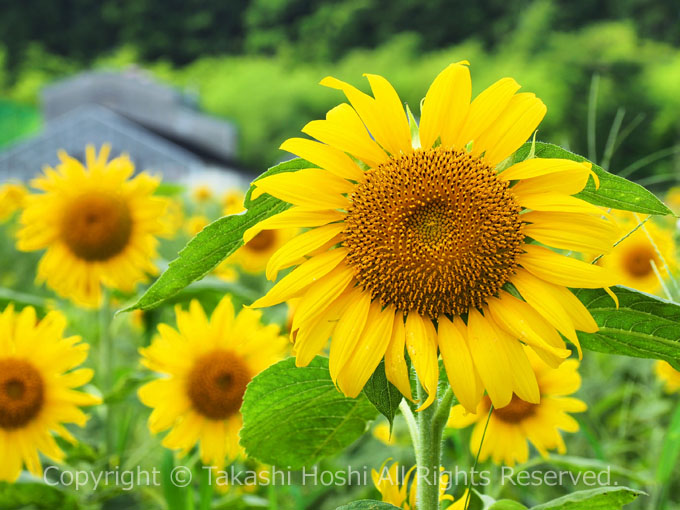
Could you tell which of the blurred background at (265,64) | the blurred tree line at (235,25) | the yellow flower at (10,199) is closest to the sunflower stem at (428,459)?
the yellow flower at (10,199)

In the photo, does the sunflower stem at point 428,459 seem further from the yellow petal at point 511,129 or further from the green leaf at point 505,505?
the yellow petal at point 511,129

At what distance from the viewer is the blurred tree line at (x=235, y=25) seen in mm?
29828

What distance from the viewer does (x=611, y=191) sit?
0.47 m

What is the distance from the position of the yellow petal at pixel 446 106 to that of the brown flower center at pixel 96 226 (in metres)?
0.99

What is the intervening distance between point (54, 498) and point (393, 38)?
30.3 m

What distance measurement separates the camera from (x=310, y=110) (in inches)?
938

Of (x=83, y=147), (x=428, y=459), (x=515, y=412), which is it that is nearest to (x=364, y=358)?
(x=428, y=459)

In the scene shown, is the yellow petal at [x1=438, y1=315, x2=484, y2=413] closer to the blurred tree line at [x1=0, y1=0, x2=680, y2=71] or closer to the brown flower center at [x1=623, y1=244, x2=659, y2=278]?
the brown flower center at [x1=623, y1=244, x2=659, y2=278]

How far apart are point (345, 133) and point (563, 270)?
169 millimetres

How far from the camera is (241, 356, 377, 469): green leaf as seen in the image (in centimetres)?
54

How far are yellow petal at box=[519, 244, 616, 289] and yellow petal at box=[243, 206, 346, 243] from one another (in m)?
0.13

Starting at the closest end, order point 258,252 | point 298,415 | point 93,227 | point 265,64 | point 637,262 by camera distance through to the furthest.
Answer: point 298,415, point 93,227, point 637,262, point 258,252, point 265,64

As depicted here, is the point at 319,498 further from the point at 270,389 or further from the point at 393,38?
the point at 393,38

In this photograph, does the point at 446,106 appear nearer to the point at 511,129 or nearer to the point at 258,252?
the point at 511,129
